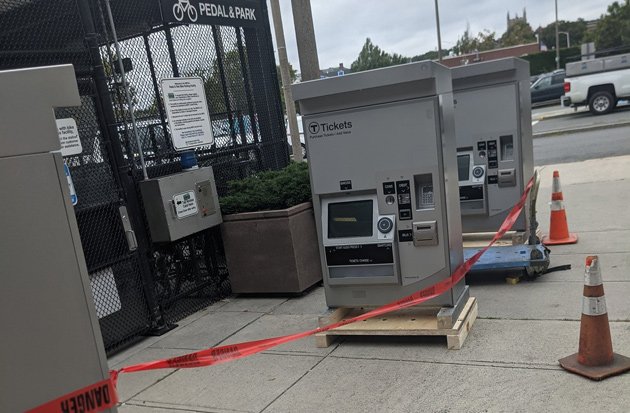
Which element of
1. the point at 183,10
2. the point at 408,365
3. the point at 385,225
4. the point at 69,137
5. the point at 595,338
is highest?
the point at 183,10

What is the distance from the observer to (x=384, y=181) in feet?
14.5

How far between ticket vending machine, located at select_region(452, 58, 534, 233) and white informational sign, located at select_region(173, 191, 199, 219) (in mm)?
3425

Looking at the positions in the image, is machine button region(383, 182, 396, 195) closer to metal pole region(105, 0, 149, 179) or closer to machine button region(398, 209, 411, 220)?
machine button region(398, 209, 411, 220)

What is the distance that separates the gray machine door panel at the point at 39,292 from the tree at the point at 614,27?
58606 millimetres

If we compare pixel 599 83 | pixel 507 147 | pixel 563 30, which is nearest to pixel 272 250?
pixel 507 147

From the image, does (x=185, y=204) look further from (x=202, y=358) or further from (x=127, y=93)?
(x=202, y=358)

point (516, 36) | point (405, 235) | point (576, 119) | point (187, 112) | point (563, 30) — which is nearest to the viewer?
point (405, 235)

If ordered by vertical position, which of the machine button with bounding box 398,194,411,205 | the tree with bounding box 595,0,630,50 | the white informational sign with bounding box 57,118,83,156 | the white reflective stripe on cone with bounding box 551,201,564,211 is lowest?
the white reflective stripe on cone with bounding box 551,201,564,211

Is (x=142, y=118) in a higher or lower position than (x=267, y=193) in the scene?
higher

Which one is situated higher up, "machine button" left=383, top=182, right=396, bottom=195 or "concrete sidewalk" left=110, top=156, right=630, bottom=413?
"machine button" left=383, top=182, right=396, bottom=195

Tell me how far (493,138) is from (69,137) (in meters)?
4.90

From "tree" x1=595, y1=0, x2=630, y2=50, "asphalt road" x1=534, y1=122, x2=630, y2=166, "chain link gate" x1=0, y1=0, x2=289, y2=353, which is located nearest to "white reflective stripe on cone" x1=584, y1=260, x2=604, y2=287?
"chain link gate" x1=0, y1=0, x2=289, y2=353

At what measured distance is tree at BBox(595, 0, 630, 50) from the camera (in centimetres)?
5084

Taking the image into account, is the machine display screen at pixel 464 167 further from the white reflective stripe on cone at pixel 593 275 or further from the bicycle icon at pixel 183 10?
the bicycle icon at pixel 183 10
